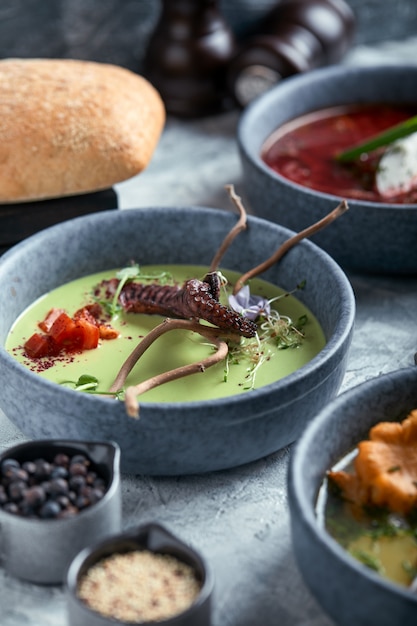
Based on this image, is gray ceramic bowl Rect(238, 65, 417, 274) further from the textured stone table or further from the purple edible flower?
the purple edible flower

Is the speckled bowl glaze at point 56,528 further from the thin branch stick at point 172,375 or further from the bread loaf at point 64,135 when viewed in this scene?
the bread loaf at point 64,135

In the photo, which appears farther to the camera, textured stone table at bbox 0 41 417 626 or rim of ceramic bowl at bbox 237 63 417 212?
rim of ceramic bowl at bbox 237 63 417 212

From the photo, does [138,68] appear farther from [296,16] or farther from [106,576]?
[106,576]

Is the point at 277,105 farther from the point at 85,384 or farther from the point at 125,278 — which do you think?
the point at 85,384

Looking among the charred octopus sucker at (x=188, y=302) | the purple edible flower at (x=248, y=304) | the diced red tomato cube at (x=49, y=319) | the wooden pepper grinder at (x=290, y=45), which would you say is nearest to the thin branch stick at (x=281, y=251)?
the purple edible flower at (x=248, y=304)

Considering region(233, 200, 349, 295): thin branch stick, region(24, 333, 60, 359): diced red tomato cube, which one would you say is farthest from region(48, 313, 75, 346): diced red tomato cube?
region(233, 200, 349, 295): thin branch stick

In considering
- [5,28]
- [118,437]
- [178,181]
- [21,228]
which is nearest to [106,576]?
[118,437]
